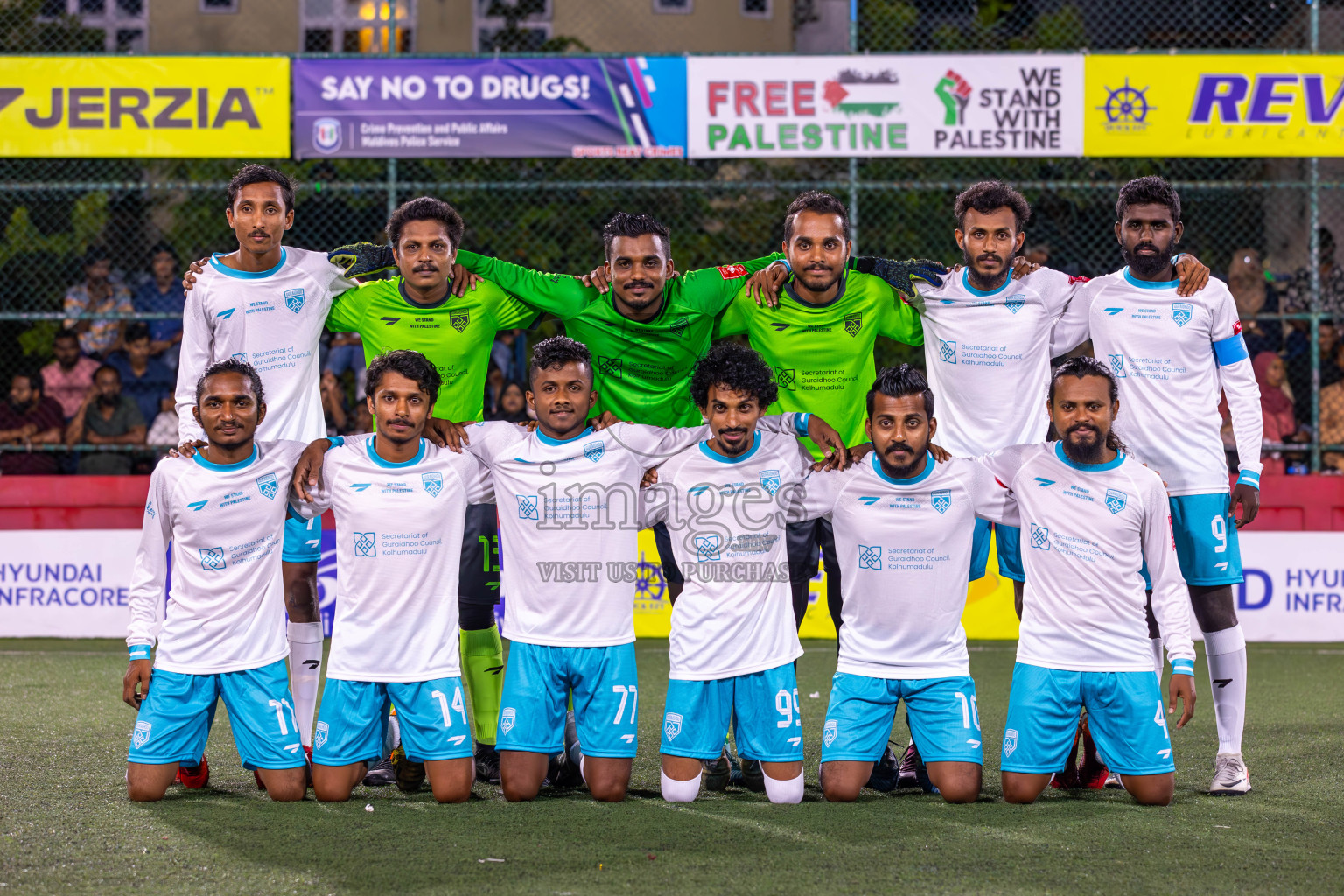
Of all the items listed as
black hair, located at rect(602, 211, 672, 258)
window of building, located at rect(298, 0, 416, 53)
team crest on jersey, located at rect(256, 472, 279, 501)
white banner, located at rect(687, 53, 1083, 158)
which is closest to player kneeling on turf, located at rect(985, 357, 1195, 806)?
black hair, located at rect(602, 211, 672, 258)

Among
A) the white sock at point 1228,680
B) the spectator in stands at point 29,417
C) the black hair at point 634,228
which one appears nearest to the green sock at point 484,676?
the black hair at point 634,228

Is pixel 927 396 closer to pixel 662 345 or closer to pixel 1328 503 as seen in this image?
pixel 662 345

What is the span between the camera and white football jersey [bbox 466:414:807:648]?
4.91 metres

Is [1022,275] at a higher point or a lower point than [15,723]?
higher

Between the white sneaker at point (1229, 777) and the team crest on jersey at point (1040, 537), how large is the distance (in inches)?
41.7

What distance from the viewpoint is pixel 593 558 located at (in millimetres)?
4938

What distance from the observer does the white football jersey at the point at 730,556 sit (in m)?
4.90

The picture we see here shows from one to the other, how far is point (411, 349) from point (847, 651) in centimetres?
204

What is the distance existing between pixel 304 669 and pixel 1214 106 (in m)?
7.77

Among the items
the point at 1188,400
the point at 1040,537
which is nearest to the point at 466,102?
the point at 1188,400

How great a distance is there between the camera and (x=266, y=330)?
18.0 feet

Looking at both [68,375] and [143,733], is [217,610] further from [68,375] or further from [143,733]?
[68,375]

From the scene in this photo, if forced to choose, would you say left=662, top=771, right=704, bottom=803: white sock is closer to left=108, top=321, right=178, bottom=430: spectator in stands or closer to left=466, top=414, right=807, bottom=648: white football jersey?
left=466, top=414, right=807, bottom=648: white football jersey

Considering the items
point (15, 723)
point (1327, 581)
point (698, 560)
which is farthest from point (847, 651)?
point (1327, 581)
